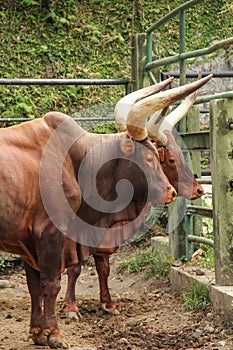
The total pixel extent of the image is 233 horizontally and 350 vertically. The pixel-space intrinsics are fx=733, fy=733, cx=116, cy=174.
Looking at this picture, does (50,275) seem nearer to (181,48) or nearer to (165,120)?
(165,120)

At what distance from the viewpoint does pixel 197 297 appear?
585cm

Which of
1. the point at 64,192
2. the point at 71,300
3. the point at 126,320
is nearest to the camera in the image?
the point at 64,192

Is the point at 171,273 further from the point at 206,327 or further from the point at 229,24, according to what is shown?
the point at 229,24

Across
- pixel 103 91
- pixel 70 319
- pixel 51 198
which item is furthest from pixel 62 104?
pixel 51 198

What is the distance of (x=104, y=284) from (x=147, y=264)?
114 centimetres

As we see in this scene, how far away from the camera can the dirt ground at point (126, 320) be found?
505 cm

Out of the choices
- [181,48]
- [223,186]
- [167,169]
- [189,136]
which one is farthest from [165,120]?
[223,186]

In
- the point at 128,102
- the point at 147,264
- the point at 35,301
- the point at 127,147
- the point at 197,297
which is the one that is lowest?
the point at 147,264

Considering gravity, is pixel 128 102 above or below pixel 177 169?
above

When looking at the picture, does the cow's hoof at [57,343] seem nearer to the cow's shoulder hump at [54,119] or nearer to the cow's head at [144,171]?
the cow's head at [144,171]

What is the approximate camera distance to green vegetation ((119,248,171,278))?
709 cm

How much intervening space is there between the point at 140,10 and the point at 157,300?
7033 mm

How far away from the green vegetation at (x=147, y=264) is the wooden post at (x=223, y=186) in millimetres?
1476

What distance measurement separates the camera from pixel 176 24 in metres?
12.6
